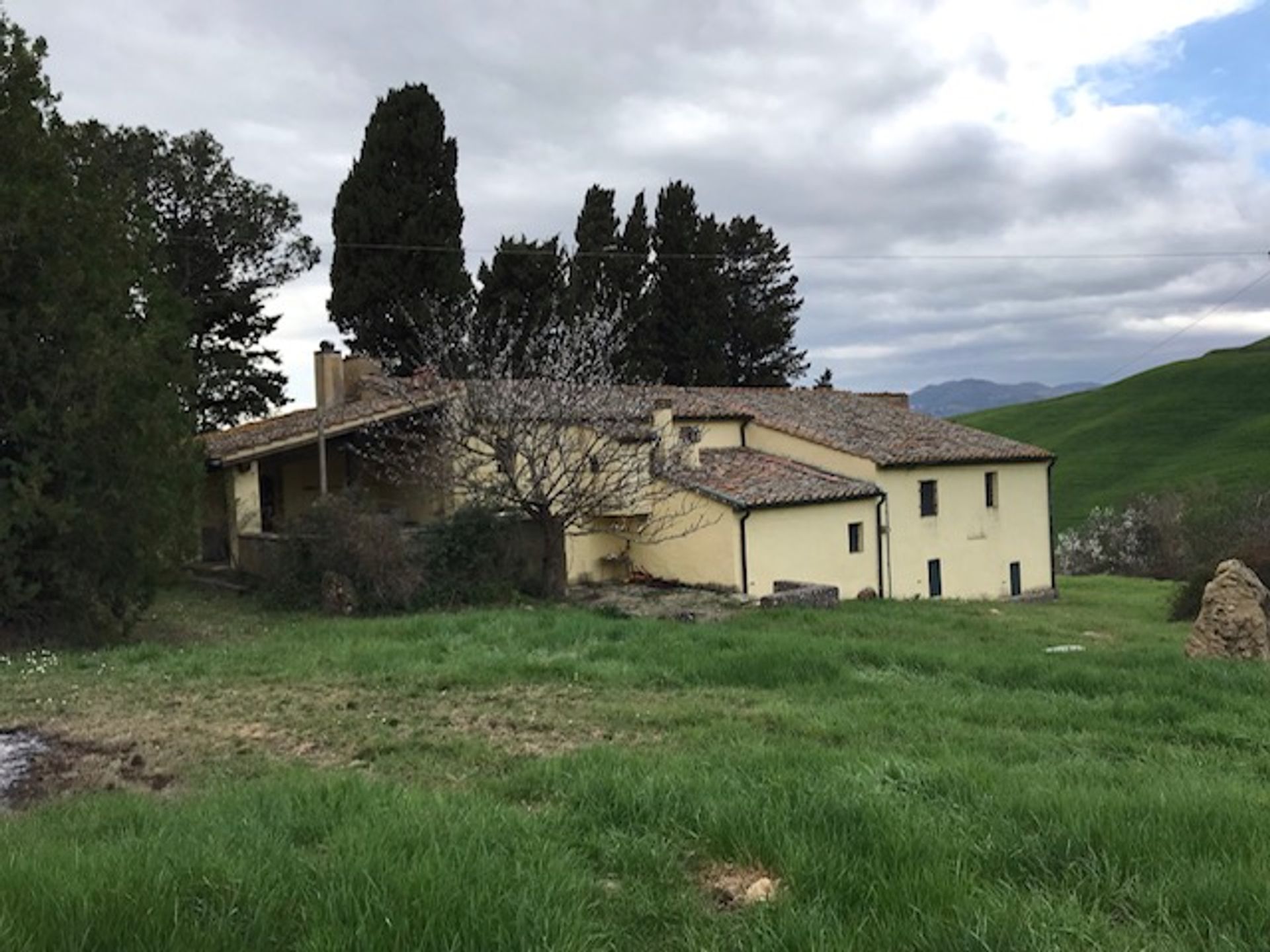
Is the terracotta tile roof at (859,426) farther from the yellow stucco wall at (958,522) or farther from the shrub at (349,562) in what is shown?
the shrub at (349,562)

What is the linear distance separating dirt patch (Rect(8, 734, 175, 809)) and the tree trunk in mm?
13019

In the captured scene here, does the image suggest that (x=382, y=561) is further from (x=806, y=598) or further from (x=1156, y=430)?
(x=1156, y=430)

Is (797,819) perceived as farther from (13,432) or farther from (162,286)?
(162,286)

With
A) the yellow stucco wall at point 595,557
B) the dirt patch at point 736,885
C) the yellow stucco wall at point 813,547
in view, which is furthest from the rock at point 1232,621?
the yellow stucco wall at point 595,557

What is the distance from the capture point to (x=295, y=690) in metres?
8.81

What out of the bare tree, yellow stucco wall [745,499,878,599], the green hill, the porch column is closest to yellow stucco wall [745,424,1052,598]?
yellow stucco wall [745,499,878,599]

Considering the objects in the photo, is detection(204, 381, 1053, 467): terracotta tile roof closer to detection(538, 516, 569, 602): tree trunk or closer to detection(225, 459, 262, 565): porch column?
detection(225, 459, 262, 565): porch column

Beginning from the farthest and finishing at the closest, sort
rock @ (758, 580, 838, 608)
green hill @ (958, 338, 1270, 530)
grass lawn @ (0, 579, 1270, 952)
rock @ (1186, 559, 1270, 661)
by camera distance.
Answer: green hill @ (958, 338, 1270, 530) → rock @ (758, 580, 838, 608) → rock @ (1186, 559, 1270, 661) → grass lawn @ (0, 579, 1270, 952)

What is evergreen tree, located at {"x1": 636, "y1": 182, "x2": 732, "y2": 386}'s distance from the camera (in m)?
43.3

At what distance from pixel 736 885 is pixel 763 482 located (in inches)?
804

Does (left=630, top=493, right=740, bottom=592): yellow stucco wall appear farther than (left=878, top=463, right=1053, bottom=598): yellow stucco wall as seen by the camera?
No

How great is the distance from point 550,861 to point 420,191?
33712 mm

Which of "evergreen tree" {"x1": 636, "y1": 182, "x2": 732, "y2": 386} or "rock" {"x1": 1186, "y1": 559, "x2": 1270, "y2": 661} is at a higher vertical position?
"evergreen tree" {"x1": 636, "y1": 182, "x2": 732, "y2": 386}

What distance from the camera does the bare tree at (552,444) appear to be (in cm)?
1928
